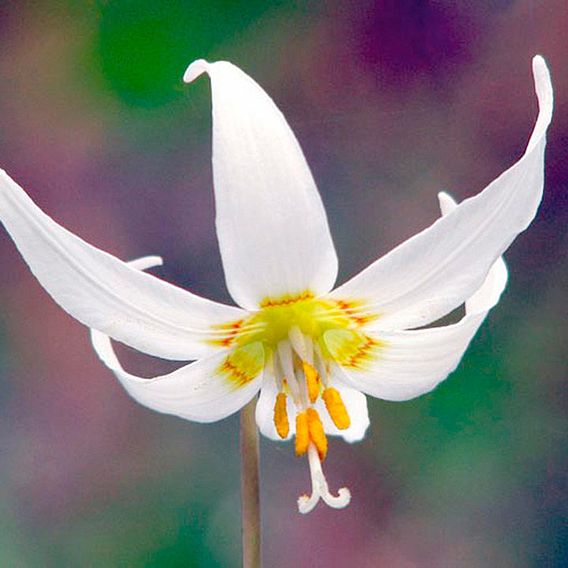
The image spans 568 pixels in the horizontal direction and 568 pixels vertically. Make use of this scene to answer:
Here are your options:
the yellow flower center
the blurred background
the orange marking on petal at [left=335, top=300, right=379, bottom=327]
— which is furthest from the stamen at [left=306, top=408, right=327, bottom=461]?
the blurred background

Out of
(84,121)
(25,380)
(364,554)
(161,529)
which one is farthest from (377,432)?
(84,121)

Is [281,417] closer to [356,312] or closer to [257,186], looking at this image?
[356,312]

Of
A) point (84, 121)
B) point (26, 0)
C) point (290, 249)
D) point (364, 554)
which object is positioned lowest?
point (364, 554)

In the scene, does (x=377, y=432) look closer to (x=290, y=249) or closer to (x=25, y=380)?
(x=25, y=380)

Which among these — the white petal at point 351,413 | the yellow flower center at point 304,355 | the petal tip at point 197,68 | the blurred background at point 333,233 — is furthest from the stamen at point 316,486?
the blurred background at point 333,233

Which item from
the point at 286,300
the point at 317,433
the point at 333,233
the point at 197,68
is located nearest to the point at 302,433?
the point at 317,433

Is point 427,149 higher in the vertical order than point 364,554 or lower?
higher

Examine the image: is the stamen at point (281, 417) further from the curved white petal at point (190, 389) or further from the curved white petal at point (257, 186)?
the curved white petal at point (257, 186)
